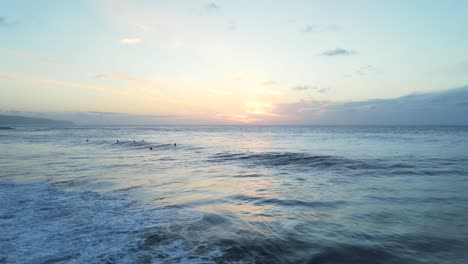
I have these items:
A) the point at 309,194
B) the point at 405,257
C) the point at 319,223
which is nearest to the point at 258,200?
the point at 309,194

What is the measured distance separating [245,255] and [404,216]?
18.8ft

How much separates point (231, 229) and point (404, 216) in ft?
18.0

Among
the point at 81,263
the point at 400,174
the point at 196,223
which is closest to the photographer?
the point at 81,263

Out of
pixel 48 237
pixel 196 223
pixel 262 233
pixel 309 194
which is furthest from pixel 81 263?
pixel 309 194

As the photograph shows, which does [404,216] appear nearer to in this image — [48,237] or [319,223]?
[319,223]

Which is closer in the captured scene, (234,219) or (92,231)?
(92,231)

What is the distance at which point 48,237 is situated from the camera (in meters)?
6.95

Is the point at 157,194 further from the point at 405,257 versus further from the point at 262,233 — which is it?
the point at 405,257

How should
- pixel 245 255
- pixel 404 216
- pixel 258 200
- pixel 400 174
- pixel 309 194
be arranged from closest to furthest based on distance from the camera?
pixel 245 255, pixel 404 216, pixel 258 200, pixel 309 194, pixel 400 174

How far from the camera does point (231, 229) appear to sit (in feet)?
25.0

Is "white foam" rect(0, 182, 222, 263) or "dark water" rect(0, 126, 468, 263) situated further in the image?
"dark water" rect(0, 126, 468, 263)

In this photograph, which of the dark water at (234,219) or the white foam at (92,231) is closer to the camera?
the white foam at (92,231)

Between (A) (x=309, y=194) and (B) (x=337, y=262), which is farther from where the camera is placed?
(A) (x=309, y=194)

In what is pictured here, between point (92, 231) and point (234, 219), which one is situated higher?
point (234, 219)
